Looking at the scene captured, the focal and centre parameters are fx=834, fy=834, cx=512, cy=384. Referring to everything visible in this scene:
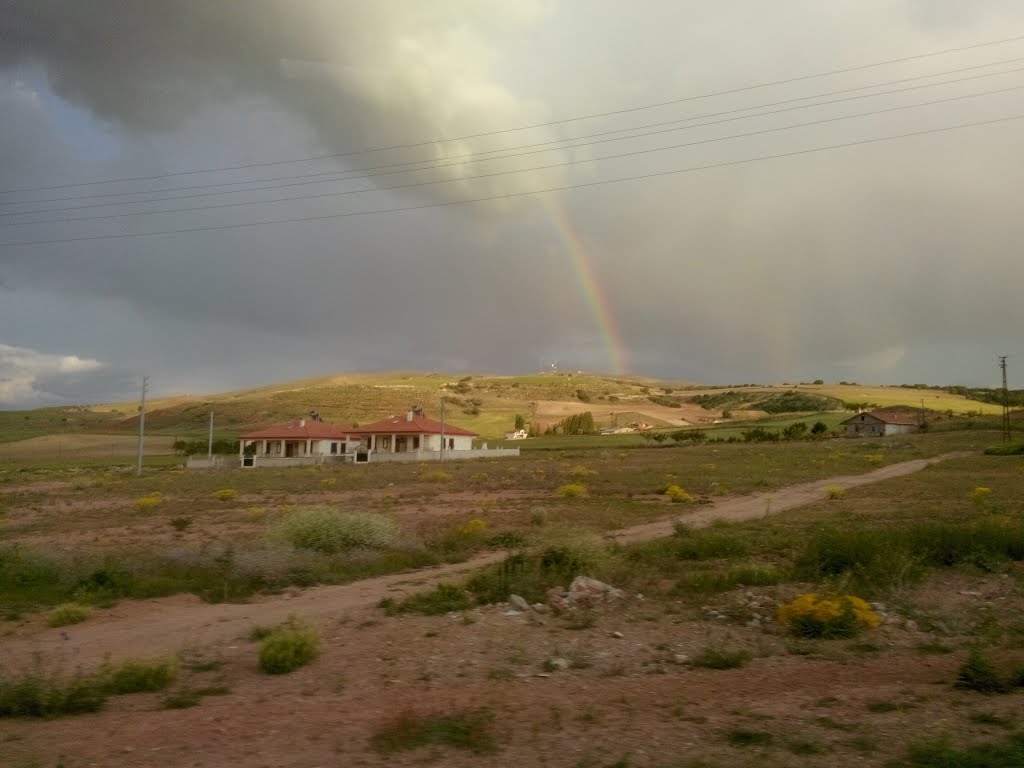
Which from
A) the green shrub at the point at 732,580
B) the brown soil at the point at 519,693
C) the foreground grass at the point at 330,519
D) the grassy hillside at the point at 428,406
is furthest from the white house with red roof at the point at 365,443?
the brown soil at the point at 519,693

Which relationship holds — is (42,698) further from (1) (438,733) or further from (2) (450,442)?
(2) (450,442)

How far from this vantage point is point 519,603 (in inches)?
539

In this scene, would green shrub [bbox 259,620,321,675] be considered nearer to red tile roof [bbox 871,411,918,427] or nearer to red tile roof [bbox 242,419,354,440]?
red tile roof [bbox 242,419,354,440]

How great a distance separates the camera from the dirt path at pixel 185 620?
1217 cm

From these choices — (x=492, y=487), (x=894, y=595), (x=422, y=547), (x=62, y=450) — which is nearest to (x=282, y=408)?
(x=62, y=450)

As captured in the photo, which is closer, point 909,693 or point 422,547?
point 909,693

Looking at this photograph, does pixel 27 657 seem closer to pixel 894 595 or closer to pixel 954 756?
pixel 954 756

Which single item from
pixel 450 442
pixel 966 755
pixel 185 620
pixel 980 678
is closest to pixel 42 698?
pixel 185 620

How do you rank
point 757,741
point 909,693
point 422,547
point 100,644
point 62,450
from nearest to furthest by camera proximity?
point 757,741, point 909,693, point 100,644, point 422,547, point 62,450

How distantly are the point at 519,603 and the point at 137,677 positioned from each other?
597cm

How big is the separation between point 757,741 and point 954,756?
1457mm

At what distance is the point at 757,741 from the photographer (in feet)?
22.6

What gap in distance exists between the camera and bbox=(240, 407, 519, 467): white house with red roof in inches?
3317

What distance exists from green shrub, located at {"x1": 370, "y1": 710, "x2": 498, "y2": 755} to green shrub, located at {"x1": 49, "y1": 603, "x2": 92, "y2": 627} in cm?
927
